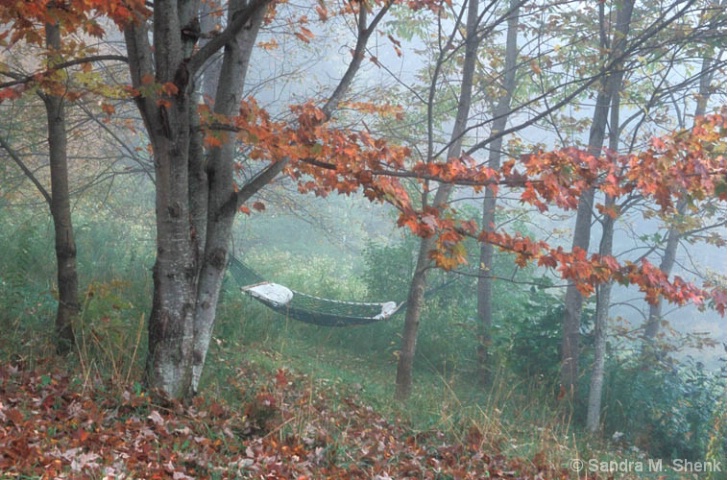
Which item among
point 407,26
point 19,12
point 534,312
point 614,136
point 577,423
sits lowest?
point 577,423

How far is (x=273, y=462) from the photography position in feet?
10.2

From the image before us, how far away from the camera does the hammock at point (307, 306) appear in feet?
24.4

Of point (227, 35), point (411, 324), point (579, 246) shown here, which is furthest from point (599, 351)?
point (227, 35)

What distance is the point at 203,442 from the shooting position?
128 inches

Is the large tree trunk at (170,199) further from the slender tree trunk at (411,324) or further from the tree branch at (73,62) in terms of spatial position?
the slender tree trunk at (411,324)

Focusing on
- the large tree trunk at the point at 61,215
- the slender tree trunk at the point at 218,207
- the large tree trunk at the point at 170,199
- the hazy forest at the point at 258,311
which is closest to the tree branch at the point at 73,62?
the hazy forest at the point at 258,311

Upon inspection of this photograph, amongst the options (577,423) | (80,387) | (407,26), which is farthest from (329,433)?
(407,26)

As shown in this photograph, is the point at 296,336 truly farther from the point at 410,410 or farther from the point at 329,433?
the point at 329,433

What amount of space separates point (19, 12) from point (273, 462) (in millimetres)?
2524

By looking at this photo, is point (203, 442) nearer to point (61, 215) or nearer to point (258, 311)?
point (61, 215)

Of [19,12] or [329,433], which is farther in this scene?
[329,433]
